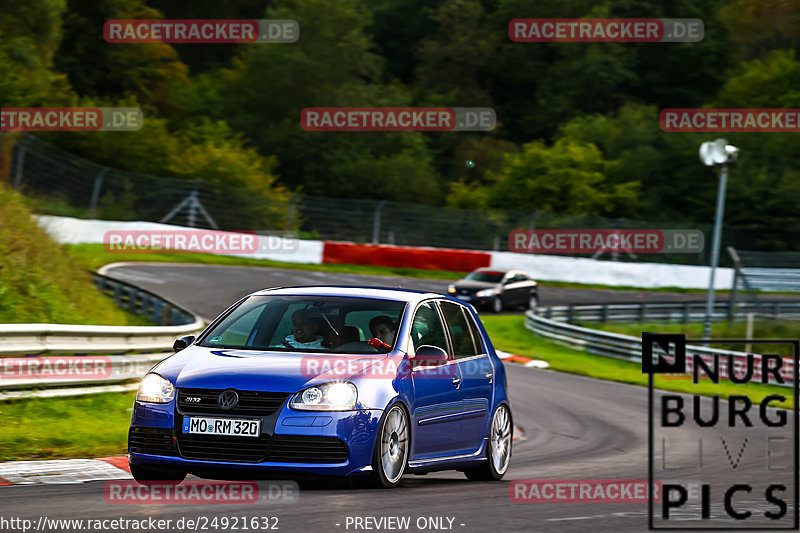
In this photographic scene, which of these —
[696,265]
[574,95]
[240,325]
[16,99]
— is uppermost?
[574,95]

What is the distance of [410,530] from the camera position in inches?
250

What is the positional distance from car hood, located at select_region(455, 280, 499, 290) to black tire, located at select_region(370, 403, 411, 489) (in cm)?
2541

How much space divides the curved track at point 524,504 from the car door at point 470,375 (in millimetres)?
414

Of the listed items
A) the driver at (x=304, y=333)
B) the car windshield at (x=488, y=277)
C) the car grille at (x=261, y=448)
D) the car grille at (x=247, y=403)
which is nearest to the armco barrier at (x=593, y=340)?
the car windshield at (x=488, y=277)

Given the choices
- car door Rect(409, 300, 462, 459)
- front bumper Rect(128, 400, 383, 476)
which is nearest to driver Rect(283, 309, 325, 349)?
car door Rect(409, 300, 462, 459)

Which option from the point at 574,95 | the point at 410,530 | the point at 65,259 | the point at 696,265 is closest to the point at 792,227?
the point at 696,265

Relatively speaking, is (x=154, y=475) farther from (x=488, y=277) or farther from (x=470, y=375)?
(x=488, y=277)

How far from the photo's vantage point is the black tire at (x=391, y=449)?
7637 mm

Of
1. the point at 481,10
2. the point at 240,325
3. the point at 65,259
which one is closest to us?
the point at 240,325

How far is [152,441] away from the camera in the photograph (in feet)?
24.6

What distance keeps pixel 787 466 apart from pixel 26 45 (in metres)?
44.3

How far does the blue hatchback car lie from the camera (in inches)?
289

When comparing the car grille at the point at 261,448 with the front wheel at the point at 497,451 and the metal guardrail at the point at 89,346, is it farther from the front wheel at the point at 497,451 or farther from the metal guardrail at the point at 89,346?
the metal guardrail at the point at 89,346

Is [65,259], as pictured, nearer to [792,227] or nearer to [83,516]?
[83,516]
